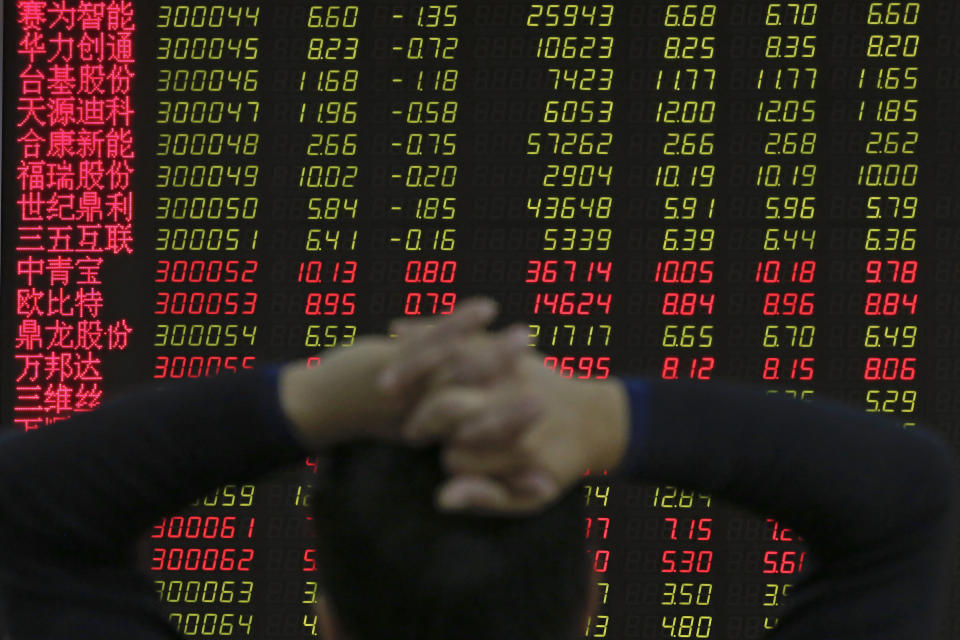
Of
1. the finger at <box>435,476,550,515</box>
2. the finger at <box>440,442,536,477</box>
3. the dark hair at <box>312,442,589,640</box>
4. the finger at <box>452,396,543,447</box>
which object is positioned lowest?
the dark hair at <box>312,442,589,640</box>

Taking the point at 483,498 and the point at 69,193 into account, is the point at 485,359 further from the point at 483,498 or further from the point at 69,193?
the point at 69,193

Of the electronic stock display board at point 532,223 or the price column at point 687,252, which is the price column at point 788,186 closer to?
the electronic stock display board at point 532,223

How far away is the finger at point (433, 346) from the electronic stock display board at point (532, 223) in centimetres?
184

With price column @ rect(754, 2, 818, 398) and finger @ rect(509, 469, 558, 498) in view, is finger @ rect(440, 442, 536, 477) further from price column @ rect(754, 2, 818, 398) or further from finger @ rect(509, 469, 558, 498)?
price column @ rect(754, 2, 818, 398)

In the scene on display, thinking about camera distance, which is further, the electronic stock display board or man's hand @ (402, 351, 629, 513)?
the electronic stock display board

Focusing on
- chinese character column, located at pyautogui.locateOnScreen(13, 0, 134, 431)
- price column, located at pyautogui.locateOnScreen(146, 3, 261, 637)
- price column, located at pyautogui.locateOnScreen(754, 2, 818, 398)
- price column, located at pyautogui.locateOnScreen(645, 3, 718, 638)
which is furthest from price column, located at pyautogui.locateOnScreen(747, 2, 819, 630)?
chinese character column, located at pyautogui.locateOnScreen(13, 0, 134, 431)

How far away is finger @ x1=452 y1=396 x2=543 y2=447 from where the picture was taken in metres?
0.37

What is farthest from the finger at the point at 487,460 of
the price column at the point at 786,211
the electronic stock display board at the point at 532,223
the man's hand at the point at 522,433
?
the price column at the point at 786,211

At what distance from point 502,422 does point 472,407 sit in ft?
0.05

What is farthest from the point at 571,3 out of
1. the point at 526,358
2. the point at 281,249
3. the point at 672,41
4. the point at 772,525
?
the point at 526,358

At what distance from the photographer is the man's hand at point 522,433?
375 mm

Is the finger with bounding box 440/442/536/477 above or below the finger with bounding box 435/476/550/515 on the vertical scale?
above

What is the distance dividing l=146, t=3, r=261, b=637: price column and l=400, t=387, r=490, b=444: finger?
192cm

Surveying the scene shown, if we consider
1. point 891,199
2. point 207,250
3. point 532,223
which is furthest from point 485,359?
point 891,199
